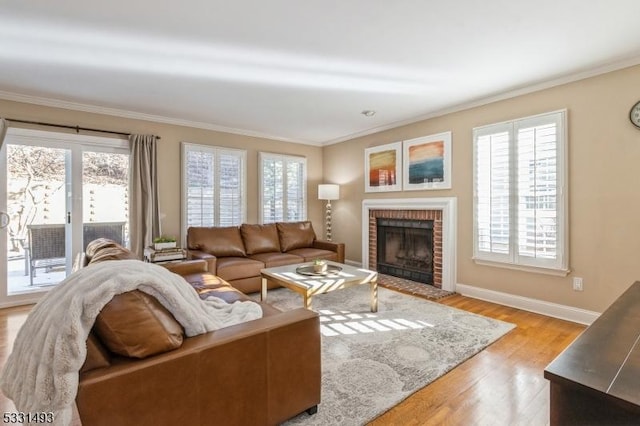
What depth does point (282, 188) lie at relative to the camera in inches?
225

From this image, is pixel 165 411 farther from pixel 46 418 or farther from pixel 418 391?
pixel 418 391

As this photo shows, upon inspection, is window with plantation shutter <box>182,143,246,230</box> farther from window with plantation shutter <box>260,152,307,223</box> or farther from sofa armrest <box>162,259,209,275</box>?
sofa armrest <box>162,259,209,275</box>

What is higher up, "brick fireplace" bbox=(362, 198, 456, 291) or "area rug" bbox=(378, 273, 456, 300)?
"brick fireplace" bbox=(362, 198, 456, 291)

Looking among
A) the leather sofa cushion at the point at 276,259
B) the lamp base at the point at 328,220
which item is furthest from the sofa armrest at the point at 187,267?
the lamp base at the point at 328,220

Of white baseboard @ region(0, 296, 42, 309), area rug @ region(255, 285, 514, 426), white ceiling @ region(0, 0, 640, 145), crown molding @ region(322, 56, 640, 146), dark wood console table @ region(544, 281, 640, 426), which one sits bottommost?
area rug @ region(255, 285, 514, 426)

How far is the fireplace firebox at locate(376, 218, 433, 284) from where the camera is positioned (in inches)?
176

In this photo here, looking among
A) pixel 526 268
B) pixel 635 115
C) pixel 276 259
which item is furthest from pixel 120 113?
pixel 635 115

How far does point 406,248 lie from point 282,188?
245 cm

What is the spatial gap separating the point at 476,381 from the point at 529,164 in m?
2.43

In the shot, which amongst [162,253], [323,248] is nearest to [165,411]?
[162,253]

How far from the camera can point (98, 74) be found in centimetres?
302

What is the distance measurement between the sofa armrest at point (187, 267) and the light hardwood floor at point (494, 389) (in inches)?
52.0

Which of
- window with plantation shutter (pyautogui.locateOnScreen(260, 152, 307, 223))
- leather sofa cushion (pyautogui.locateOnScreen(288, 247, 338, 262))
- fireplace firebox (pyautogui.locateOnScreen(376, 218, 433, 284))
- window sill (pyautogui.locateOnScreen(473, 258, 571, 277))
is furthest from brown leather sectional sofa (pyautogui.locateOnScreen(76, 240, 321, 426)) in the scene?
window with plantation shutter (pyautogui.locateOnScreen(260, 152, 307, 223))

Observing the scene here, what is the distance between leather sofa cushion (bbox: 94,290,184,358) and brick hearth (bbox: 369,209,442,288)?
3.71 m
